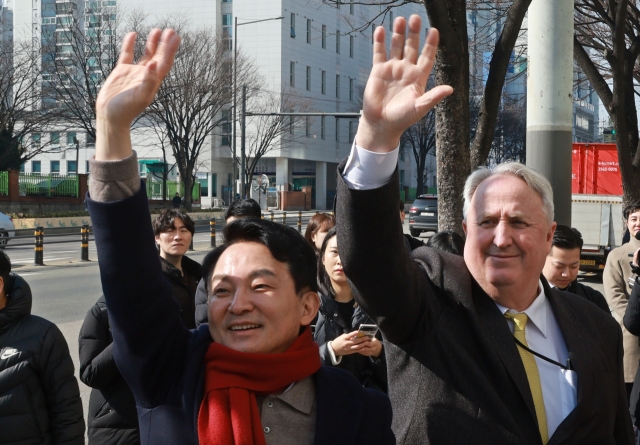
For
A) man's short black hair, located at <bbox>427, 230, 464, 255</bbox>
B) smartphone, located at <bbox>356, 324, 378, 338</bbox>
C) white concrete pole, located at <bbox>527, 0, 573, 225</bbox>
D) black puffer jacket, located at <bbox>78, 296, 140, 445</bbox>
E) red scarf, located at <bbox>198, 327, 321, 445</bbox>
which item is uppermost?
white concrete pole, located at <bbox>527, 0, 573, 225</bbox>

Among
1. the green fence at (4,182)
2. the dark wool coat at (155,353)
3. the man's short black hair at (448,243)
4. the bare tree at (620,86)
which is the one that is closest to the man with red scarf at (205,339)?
the dark wool coat at (155,353)

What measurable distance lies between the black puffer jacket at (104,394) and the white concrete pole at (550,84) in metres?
3.33

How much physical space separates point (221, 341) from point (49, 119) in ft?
113

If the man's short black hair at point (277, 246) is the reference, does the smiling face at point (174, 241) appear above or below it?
below

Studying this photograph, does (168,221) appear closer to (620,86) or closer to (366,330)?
(366,330)

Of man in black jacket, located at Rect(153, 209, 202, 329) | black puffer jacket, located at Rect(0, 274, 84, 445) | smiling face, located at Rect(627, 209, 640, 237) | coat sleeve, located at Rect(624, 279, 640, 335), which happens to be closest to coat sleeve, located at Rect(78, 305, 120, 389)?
black puffer jacket, located at Rect(0, 274, 84, 445)

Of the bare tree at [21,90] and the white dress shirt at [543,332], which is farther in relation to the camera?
the bare tree at [21,90]

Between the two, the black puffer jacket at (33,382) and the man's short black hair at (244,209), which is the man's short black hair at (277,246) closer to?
the black puffer jacket at (33,382)

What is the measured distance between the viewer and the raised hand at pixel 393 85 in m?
2.08

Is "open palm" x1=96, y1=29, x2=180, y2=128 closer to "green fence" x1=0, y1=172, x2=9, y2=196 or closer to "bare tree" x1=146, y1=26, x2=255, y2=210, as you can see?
"bare tree" x1=146, y1=26, x2=255, y2=210

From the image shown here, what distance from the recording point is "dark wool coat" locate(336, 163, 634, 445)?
7.07ft

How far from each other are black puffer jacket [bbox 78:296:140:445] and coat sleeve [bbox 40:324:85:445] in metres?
0.17

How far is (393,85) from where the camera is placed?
212 cm

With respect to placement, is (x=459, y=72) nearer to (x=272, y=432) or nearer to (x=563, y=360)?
(x=563, y=360)
